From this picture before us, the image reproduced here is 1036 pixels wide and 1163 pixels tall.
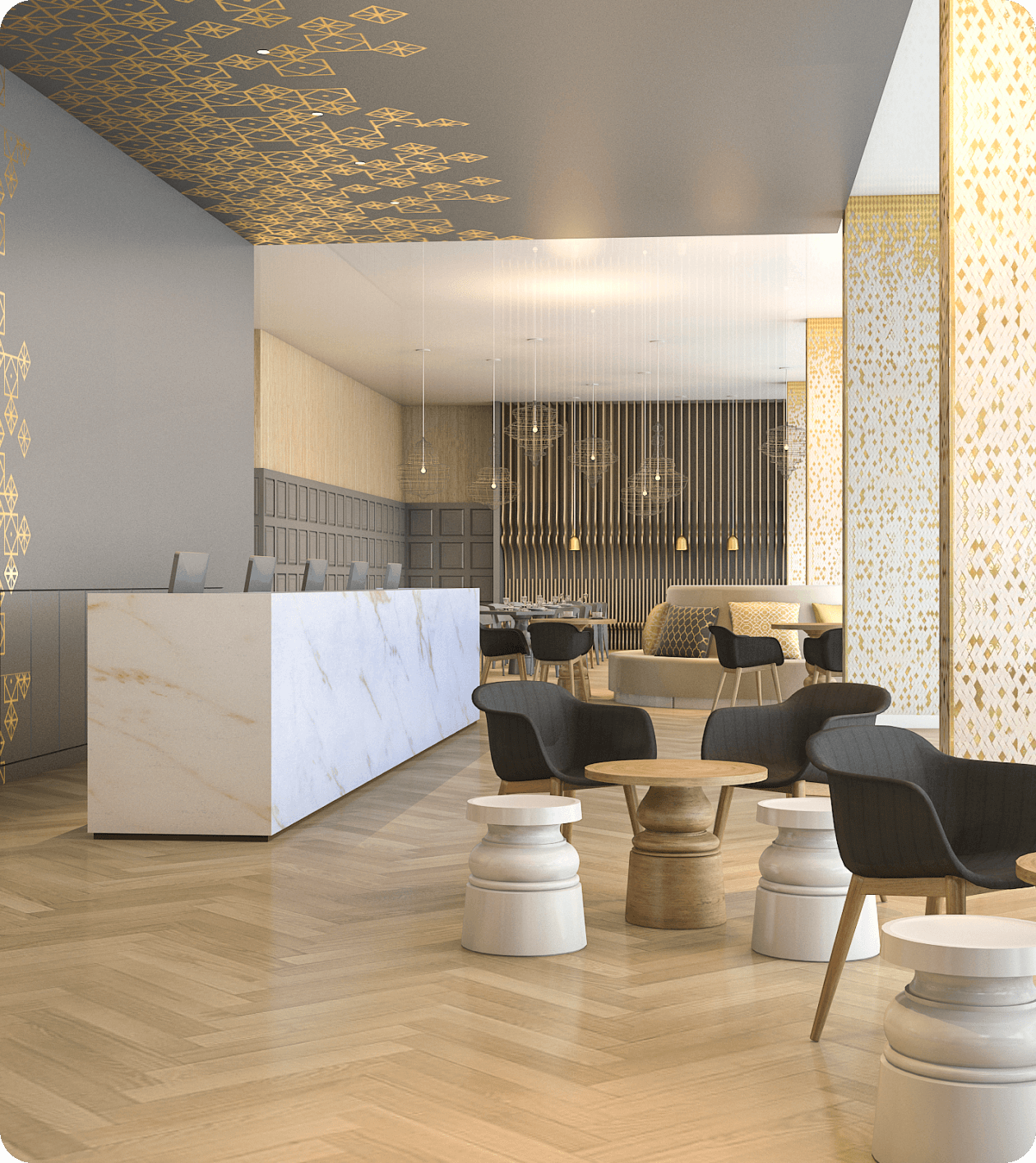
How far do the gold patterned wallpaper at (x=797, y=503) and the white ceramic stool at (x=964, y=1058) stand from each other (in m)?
14.8

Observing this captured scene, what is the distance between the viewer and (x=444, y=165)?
830 centimetres

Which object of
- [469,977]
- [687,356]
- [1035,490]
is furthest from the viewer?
[687,356]

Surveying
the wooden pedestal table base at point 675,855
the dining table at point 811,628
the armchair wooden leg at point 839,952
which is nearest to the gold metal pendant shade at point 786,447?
the dining table at point 811,628

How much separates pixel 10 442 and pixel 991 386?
5.07 m

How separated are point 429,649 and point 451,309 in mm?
6309

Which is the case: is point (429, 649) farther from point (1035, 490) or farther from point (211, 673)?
point (1035, 490)

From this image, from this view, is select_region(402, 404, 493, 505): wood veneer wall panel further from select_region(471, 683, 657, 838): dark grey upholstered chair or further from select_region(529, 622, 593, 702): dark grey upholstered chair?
select_region(471, 683, 657, 838): dark grey upholstered chair

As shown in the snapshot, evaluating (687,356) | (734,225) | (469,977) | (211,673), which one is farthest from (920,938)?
(687,356)

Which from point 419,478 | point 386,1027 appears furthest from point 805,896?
point 419,478

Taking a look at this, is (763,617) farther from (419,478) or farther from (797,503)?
(419,478)

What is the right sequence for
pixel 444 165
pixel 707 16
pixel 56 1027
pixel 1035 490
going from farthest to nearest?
pixel 444 165 → pixel 707 16 → pixel 1035 490 → pixel 56 1027

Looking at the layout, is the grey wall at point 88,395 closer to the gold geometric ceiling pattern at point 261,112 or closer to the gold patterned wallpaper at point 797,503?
the gold geometric ceiling pattern at point 261,112

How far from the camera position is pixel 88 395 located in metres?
7.52

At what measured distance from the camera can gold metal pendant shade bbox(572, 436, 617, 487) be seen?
1972 centimetres
